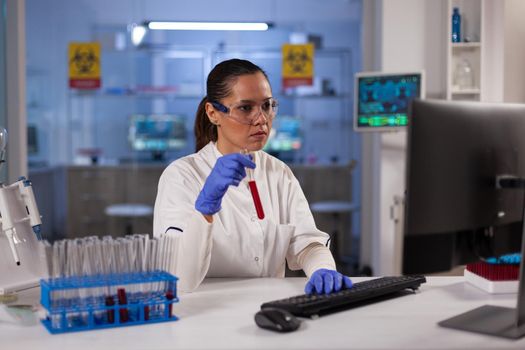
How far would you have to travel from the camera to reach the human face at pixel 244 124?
2365mm

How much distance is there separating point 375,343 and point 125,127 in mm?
5378

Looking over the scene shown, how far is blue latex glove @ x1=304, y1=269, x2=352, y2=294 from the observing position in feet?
6.13

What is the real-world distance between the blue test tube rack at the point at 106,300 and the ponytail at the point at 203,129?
992 mm

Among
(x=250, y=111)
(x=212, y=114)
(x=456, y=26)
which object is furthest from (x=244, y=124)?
(x=456, y=26)

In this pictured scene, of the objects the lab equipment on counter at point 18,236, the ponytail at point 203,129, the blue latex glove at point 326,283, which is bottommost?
the blue latex glove at point 326,283

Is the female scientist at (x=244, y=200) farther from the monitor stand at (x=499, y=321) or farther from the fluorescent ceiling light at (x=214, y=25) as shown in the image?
the fluorescent ceiling light at (x=214, y=25)

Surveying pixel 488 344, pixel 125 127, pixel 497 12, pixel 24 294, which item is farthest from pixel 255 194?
pixel 125 127

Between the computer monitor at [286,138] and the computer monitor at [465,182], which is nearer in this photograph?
the computer monitor at [465,182]

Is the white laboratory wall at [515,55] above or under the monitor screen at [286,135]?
above

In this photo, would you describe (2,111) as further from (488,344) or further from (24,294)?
(488,344)

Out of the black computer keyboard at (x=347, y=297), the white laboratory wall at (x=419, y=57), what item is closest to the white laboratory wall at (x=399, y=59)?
the white laboratory wall at (x=419, y=57)

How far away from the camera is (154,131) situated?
6586 mm

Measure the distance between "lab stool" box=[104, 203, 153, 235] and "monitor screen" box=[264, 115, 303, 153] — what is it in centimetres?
129

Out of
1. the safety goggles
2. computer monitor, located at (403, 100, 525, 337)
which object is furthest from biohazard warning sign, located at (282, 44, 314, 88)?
computer monitor, located at (403, 100, 525, 337)
